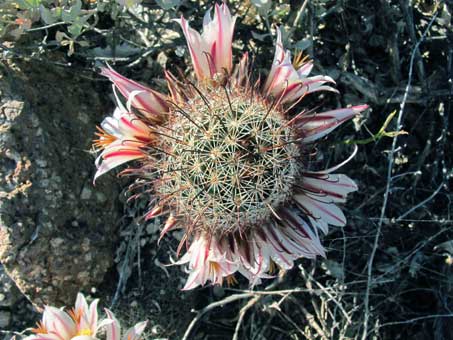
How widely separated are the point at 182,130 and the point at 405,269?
47.1 inches

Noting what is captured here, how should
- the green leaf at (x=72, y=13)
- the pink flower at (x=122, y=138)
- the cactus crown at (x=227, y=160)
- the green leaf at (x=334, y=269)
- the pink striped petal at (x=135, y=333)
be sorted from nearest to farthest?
1. the cactus crown at (x=227, y=160)
2. the pink flower at (x=122, y=138)
3. the green leaf at (x=72, y=13)
4. the pink striped petal at (x=135, y=333)
5. the green leaf at (x=334, y=269)

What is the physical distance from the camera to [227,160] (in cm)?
159

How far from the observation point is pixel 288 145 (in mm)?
1680

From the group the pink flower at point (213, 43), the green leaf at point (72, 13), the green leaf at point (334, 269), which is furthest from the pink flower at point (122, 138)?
the green leaf at point (334, 269)

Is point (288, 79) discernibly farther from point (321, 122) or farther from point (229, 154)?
point (229, 154)

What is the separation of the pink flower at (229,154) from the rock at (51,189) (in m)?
0.43

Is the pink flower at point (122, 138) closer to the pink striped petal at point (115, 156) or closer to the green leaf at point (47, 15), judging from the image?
the pink striped petal at point (115, 156)

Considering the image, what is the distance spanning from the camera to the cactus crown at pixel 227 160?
5.24 feet

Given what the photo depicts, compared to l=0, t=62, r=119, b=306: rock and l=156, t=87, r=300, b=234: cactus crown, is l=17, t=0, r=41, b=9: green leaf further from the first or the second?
l=156, t=87, r=300, b=234: cactus crown

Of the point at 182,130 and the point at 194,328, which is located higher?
the point at 182,130

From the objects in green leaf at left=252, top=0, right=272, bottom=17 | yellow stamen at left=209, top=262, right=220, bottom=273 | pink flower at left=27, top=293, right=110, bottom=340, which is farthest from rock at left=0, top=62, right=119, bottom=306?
green leaf at left=252, top=0, right=272, bottom=17

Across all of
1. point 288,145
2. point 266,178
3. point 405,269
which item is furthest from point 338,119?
point 405,269

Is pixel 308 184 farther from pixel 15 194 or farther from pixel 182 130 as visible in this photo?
pixel 15 194

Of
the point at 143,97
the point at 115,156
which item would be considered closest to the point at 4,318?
the point at 115,156
